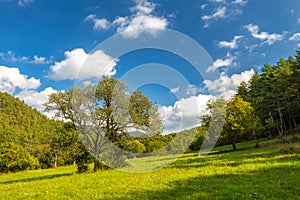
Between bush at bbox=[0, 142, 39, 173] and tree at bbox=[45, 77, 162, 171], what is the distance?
46.5 meters

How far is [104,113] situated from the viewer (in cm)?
2603

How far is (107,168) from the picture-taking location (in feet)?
91.4

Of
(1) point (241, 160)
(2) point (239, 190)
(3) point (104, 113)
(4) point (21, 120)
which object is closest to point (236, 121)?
(1) point (241, 160)

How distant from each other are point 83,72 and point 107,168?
36.6 feet

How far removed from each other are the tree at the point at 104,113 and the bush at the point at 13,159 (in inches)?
1830

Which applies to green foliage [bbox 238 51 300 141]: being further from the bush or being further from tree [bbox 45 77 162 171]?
the bush

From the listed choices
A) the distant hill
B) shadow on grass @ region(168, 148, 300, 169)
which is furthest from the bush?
the distant hill

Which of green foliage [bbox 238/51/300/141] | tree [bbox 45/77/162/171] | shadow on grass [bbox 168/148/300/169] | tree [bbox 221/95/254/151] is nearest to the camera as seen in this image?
shadow on grass [bbox 168/148/300/169]

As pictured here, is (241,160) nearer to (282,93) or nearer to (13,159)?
(282,93)

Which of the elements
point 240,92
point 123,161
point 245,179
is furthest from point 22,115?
point 245,179

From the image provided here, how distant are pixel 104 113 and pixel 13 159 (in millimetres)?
50262

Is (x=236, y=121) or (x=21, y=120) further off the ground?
(x=21, y=120)

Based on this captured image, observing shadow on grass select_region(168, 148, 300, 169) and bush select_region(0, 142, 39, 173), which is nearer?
shadow on grass select_region(168, 148, 300, 169)

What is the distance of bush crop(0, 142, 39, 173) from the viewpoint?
62.6m
